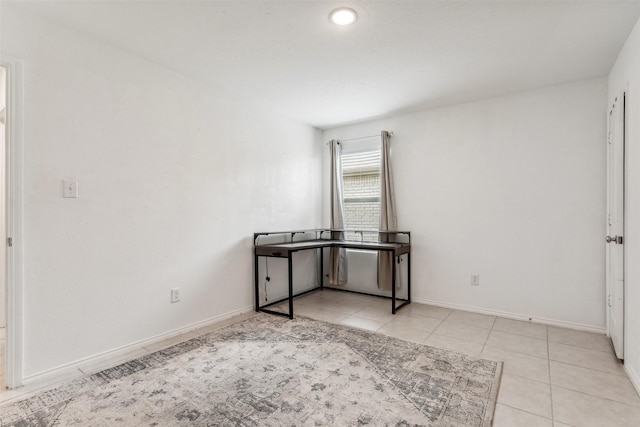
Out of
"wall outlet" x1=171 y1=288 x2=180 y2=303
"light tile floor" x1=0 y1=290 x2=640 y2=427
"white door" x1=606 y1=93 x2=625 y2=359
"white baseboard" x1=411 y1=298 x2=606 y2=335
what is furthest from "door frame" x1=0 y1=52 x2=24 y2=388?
"white door" x1=606 y1=93 x2=625 y2=359

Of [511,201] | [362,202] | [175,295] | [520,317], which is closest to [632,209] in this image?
[511,201]

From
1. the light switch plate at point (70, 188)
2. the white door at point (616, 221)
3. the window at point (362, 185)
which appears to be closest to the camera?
the light switch plate at point (70, 188)

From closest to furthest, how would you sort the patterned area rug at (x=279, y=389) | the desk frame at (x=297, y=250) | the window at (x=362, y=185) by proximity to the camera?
the patterned area rug at (x=279, y=389), the desk frame at (x=297, y=250), the window at (x=362, y=185)

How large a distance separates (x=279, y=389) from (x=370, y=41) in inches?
92.3

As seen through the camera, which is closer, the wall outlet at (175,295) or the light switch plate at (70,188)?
the light switch plate at (70,188)

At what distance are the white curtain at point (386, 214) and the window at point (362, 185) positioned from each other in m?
0.22

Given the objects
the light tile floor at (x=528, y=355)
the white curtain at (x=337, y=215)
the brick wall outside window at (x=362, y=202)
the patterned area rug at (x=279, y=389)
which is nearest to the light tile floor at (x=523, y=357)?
the light tile floor at (x=528, y=355)

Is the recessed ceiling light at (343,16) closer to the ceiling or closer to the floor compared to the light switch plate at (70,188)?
closer to the ceiling

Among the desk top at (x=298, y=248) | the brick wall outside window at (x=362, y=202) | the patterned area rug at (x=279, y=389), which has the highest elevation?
the brick wall outside window at (x=362, y=202)

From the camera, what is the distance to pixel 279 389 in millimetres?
1936

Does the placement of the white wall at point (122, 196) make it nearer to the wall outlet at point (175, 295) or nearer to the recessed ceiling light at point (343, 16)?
the wall outlet at point (175, 295)

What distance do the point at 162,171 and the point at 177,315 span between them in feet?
4.03

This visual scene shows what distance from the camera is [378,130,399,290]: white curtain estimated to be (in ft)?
12.8

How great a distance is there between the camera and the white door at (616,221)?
2258 millimetres
